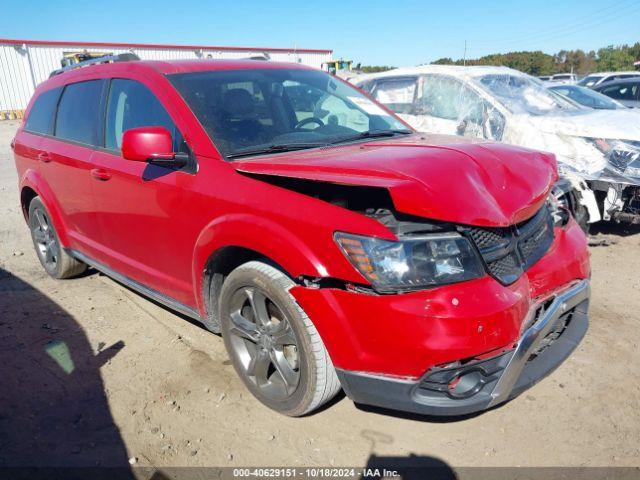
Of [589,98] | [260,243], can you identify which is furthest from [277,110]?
[589,98]

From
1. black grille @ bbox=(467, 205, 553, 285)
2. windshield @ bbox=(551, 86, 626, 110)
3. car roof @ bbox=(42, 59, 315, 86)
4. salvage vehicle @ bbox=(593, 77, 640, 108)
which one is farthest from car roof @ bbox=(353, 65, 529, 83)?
salvage vehicle @ bbox=(593, 77, 640, 108)

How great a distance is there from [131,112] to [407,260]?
2283 millimetres

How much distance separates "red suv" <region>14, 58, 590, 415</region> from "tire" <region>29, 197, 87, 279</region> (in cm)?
104

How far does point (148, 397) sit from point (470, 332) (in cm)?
195

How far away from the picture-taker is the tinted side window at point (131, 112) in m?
3.11

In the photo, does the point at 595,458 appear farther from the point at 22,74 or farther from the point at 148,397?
the point at 22,74

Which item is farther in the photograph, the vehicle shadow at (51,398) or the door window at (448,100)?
the door window at (448,100)

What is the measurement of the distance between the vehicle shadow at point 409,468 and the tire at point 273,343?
38 centimetres

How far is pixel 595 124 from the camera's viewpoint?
5.55 meters

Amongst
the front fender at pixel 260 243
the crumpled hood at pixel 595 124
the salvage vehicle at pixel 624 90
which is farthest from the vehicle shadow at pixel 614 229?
the salvage vehicle at pixel 624 90

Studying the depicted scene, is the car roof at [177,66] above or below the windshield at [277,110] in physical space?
above

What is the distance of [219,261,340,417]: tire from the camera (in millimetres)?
2398

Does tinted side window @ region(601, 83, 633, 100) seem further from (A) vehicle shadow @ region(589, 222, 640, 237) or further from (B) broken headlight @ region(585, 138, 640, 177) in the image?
(B) broken headlight @ region(585, 138, 640, 177)

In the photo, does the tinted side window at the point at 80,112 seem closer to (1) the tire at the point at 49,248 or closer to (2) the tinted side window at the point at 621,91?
(1) the tire at the point at 49,248
